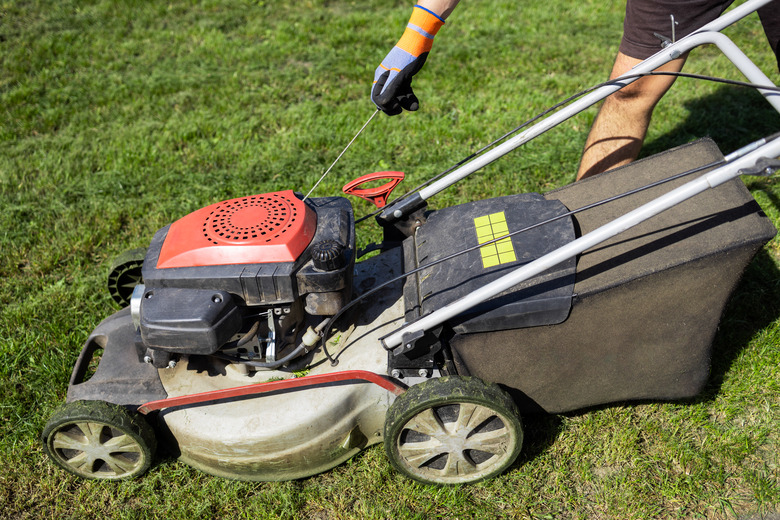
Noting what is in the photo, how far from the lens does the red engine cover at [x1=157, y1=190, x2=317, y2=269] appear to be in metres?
1.96

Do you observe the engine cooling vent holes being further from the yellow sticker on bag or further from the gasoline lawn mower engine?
the yellow sticker on bag

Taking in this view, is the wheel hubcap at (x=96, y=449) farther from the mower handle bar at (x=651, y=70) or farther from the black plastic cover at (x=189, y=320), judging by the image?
the mower handle bar at (x=651, y=70)

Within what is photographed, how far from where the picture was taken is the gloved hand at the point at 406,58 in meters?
2.18

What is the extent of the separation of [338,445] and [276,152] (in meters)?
2.31

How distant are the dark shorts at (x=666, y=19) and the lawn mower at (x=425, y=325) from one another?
0.42 meters

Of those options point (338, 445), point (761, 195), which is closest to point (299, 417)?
point (338, 445)

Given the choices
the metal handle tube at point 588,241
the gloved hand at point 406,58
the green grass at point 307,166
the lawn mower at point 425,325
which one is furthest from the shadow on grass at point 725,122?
the metal handle tube at point 588,241

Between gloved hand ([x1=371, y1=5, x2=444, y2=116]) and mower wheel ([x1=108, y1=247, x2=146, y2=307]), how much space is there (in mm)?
1239

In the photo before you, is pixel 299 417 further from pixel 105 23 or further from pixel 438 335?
pixel 105 23

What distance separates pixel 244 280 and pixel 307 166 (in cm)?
206

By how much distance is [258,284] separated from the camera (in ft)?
6.35

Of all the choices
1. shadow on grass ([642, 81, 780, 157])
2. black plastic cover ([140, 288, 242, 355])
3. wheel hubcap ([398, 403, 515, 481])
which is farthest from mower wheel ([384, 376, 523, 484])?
shadow on grass ([642, 81, 780, 157])

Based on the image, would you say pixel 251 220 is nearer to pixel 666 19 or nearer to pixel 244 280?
pixel 244 280

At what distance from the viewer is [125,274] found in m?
2.75
